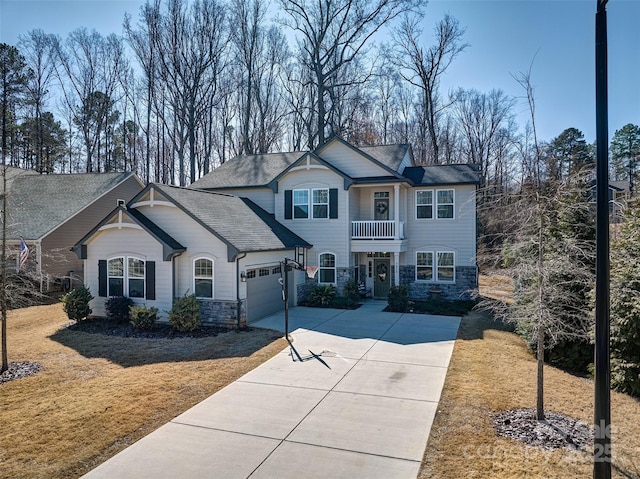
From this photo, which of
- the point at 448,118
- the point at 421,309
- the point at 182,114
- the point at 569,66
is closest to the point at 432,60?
the point at 448,118

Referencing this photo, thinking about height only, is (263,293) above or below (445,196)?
below

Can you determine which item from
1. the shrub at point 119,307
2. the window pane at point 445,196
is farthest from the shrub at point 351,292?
the shrub at point 119,307

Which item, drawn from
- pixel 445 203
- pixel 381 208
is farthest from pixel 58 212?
pixel 445 203

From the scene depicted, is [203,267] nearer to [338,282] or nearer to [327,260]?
[327,260]

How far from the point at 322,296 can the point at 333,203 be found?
4182mm

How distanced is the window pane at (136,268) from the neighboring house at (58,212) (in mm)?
6347

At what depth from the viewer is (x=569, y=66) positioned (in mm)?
7398

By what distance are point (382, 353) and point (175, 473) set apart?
646 centimetres

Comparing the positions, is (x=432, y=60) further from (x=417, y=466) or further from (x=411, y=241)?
(x=417, y=466)

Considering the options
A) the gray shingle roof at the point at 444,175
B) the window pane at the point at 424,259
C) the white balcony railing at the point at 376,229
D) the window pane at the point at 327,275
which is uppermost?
the gray shingle roof at the point at 444,175

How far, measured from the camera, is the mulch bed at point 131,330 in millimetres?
12766

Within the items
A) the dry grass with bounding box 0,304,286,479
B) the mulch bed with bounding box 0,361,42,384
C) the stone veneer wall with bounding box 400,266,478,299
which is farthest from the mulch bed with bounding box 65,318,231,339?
the stone veneer wall with bounding box 400,266,478,299

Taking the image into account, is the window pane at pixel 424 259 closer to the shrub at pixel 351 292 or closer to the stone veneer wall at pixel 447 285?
the stone veneer wall at pixel 447 285

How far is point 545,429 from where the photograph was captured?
629 cm
